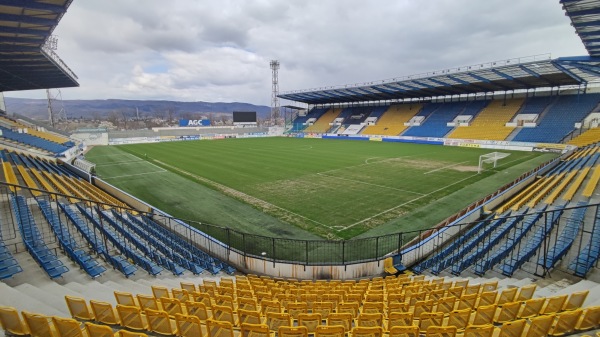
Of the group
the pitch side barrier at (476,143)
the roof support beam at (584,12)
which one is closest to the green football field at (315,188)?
the pitch side barrier at (476,143)

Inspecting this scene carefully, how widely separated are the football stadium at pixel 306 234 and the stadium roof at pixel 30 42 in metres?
0.15

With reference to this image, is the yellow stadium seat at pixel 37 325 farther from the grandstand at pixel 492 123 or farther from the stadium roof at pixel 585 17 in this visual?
the grandstand at pixel 492 123

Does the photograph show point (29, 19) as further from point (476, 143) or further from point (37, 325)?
point (476, 143)

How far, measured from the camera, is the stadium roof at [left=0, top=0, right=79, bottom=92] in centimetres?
1496

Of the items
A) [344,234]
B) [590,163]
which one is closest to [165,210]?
[344,234]

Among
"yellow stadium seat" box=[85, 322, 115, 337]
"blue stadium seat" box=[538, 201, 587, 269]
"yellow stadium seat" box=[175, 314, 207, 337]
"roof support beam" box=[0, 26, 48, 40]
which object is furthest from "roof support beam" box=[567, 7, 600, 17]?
"roof support beam" box=[0, 26, 48, 40]

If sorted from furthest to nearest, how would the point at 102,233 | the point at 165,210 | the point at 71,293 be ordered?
1. the point at 165,210
2. the point at 102,233
3. the point at 71,293

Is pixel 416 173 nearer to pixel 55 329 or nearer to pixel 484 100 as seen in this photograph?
pixel 55 329

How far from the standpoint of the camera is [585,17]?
61.6ft

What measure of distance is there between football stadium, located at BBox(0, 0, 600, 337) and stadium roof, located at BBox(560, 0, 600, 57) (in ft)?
0.47

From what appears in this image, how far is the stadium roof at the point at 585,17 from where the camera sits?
17116mm

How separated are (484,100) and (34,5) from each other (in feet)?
213

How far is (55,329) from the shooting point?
167 inches

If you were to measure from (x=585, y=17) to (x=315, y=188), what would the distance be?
20.3m
